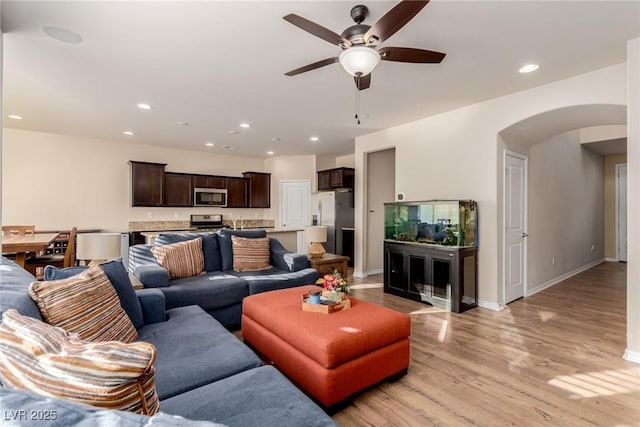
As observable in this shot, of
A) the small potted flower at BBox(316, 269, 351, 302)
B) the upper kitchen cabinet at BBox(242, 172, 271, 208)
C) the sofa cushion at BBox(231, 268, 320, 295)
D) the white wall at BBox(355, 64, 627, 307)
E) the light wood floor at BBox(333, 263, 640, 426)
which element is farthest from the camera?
the upper kitchen cabinet at BBox(242, 172, 271, 208)

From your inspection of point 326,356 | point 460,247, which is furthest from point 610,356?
point 326,356

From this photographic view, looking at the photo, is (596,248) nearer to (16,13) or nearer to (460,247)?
(460,247)

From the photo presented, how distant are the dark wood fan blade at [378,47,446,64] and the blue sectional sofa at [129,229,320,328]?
2.48 meters

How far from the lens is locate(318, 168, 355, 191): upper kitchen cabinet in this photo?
257 inches

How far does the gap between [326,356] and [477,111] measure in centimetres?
371

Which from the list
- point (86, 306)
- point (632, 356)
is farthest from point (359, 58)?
point (632, 356)

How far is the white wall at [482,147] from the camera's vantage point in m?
3.17

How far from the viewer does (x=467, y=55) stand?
2.76 meters

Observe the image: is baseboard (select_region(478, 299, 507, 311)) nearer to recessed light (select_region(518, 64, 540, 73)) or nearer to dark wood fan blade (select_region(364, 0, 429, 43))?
recessed light (select_region(518, 64, 540, 73))

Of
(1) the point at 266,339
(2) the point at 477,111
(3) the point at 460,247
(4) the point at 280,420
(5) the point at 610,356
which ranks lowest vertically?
(5) the point at 610,356

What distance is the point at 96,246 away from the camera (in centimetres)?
254

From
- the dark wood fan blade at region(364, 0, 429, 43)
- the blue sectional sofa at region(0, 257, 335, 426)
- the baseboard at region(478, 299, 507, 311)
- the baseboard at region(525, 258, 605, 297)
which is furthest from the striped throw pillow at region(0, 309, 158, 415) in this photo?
the baseboard at region(525, 258, 605, 297)

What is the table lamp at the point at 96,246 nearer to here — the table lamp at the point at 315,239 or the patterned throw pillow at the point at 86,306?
the patterned throw pillow at the point at 86,306

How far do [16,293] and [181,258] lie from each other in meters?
2.19
